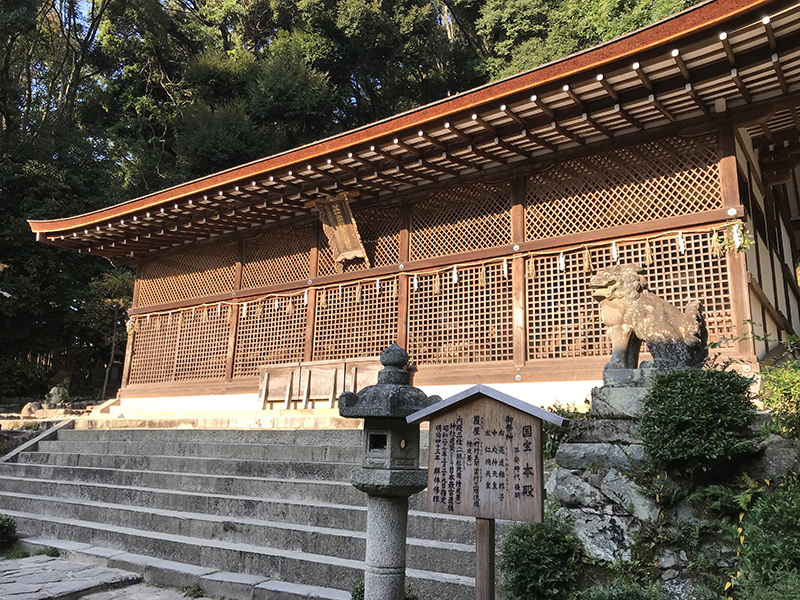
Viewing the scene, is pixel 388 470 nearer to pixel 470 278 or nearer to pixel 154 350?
pixel 470 278

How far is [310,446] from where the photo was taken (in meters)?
7.75

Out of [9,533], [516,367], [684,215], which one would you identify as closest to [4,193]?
[9,533]

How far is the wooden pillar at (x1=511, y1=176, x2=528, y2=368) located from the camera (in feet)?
30.0

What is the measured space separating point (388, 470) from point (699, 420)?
7.65 feet

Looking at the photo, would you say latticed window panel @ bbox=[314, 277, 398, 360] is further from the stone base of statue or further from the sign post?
the sign post

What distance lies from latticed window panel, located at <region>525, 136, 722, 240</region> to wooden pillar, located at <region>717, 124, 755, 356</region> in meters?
0.13

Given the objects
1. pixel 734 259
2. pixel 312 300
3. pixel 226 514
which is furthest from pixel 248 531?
pixel 734 259

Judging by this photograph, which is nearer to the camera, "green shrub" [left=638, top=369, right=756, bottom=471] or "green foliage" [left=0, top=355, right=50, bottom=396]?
"green shrub" [left=638, top=369, right=756, bottom=471]

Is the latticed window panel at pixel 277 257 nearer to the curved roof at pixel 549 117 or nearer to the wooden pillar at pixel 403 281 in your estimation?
the curved roof at pixel 549 117

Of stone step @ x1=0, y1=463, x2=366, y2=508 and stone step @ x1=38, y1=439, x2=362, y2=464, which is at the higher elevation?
stone step @ x1=38, y1=439, x2=362, y2=464

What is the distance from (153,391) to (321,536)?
9.80 m

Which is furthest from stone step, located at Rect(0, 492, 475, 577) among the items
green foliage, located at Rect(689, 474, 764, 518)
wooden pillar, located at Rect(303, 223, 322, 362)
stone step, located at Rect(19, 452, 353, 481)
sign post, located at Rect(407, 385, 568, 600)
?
wooden pillar, located at Rect(303, 223, 322, 362)

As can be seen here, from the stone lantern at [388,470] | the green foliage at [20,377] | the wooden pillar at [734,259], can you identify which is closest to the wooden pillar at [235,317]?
the stone lantern at [388,470]

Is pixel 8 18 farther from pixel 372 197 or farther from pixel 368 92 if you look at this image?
pixel 372 197
